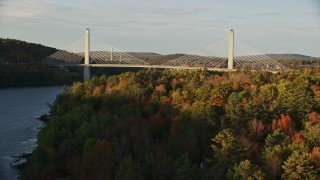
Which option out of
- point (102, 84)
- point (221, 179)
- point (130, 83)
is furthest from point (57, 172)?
point (102, 84)

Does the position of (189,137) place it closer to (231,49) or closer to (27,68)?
(231,49)

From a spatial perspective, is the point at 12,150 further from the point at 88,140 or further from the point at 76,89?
the point at 76,89

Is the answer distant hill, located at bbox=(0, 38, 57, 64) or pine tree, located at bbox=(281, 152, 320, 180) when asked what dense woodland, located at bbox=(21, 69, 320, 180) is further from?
distant hill, located at bbox=(0, 38, 57, 64)

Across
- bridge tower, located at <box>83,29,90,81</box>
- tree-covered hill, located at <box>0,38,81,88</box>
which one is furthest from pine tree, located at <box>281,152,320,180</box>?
tree-covered hill, located at <box>0,38,81,88</box>

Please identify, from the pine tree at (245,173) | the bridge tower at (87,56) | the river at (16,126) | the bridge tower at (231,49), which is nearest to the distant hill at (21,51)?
the bridge tower at (87,56)

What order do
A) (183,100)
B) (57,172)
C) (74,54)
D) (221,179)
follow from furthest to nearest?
(74,54) → (183,100) → (57,172) → (221,179)
